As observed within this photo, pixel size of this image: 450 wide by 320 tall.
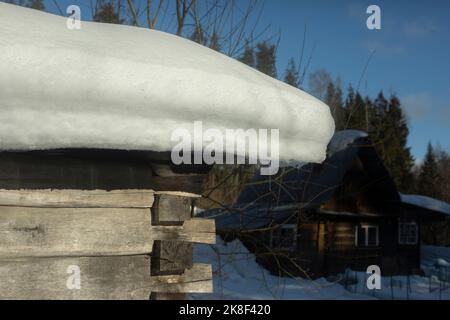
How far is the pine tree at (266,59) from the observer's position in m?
6.05

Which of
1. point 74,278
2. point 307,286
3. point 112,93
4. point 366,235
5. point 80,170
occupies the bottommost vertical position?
point 307,286

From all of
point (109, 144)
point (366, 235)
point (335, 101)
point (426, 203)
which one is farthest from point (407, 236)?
point (109, 144)

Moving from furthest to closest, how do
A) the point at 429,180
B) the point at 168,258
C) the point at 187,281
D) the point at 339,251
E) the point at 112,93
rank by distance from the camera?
the point at 429,180 → the point at 339,251 → the point at 187,281 → the point at 168,258 → the point at 112,93

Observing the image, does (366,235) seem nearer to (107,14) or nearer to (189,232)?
(107,14)

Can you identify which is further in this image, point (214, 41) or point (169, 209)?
point (214, 41)

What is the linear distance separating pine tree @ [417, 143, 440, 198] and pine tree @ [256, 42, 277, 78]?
30953mm

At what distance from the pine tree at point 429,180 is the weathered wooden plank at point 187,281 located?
34150 millimetres

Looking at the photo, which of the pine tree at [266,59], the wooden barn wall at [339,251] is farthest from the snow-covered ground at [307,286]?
the pine tree at [266,59]

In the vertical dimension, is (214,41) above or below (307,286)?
above

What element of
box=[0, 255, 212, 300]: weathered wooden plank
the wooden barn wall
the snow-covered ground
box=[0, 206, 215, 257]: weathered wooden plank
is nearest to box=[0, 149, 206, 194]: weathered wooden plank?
box=[0, 206, 215, 257]: weathered wooden plank

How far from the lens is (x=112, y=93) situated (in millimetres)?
1858

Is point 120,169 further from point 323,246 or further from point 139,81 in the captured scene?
point 323,246

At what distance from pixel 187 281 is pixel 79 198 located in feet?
2.65

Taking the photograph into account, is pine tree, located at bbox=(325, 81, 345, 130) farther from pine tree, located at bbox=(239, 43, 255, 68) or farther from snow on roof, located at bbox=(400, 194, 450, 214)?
snow on roof, located at bbox=(400, 194, 450, 214)
